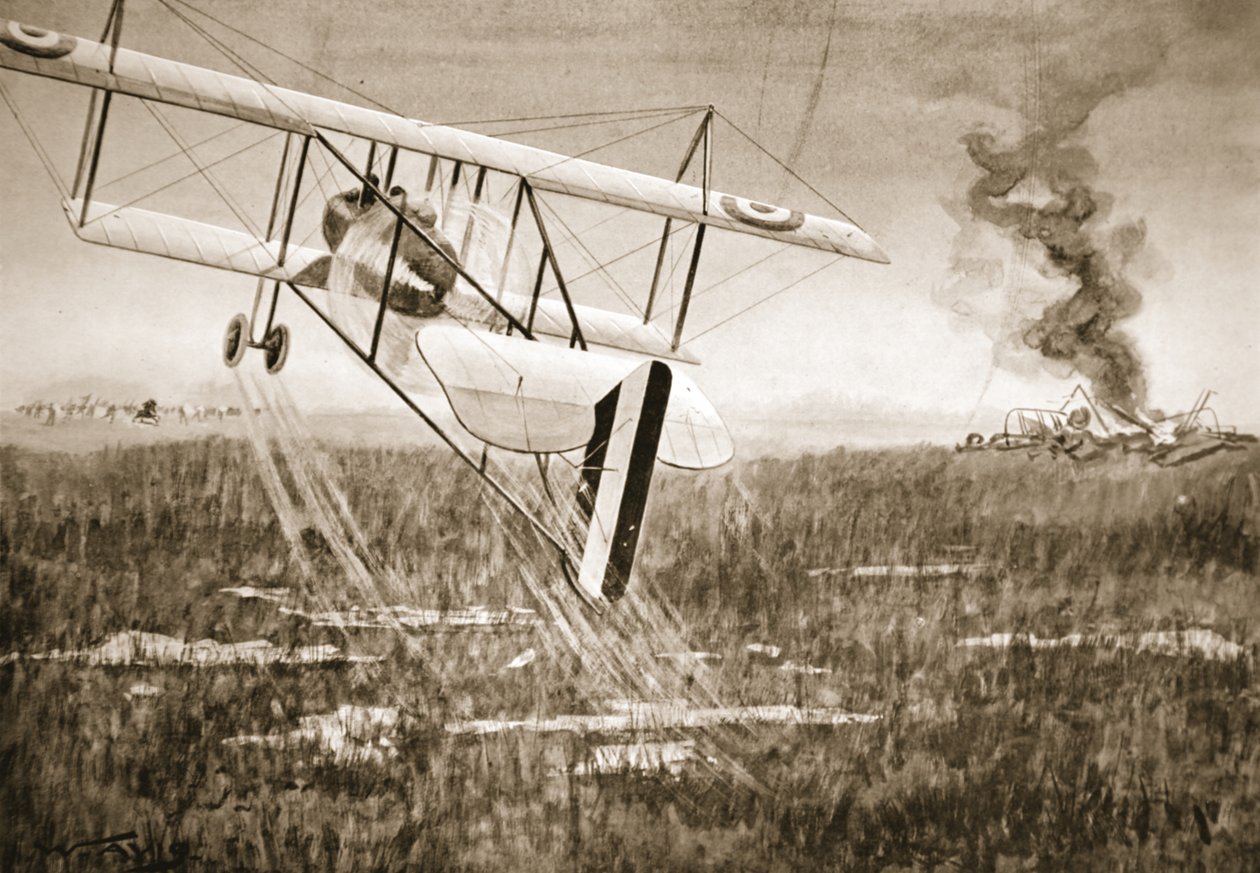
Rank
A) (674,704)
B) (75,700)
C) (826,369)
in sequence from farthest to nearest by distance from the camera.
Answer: (826,369), (674,704), (75,700)

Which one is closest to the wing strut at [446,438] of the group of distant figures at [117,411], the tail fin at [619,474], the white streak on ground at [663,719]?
the tail fin at [619,474]

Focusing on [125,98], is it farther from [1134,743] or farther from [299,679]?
[1134,743]

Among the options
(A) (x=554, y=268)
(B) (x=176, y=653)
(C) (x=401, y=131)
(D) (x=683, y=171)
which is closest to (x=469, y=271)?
(A) (x=554, y=268)

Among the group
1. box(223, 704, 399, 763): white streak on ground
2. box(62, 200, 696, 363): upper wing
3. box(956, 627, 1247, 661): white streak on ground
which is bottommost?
box(223, 704, 399, 763): white streak on ground

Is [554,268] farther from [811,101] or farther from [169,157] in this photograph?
[811,101]

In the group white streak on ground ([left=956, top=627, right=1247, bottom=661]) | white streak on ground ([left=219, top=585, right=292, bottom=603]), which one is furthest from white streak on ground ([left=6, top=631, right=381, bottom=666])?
white streak on ground ([left=956, top=627, right=1247, bottom=661])

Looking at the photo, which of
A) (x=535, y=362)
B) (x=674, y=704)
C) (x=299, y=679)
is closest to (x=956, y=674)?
(x=674, y=704)
